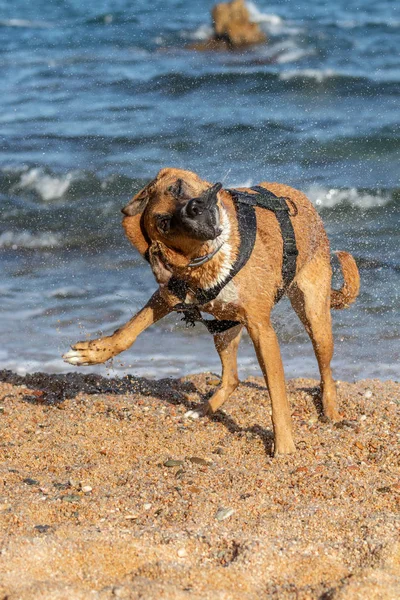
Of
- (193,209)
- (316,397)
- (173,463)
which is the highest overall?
(193,209)

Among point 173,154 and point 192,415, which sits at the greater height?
point 192,415

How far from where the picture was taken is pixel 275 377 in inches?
227

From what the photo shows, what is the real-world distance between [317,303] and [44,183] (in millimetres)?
8719

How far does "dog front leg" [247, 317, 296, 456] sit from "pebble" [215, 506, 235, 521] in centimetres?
94

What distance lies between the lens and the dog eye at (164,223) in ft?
17.0

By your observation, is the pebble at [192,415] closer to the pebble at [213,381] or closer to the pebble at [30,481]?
the pebble at [213,381]

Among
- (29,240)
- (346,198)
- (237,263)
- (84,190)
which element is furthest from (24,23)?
(237,263)

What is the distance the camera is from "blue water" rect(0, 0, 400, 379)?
8.88m

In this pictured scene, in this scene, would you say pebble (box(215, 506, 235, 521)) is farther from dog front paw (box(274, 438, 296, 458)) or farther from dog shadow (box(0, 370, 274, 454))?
dog shadow (box(0, 370, 274, 454))

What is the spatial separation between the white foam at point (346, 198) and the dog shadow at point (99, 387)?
17.7 feet

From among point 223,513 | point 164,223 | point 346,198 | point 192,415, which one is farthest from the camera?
point 346,198

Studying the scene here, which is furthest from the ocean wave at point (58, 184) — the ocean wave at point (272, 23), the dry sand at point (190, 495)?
the ocean wave at point (272, 23)

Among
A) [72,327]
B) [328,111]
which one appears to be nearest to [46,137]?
[328,111]

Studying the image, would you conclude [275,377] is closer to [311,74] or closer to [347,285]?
[347,285]
